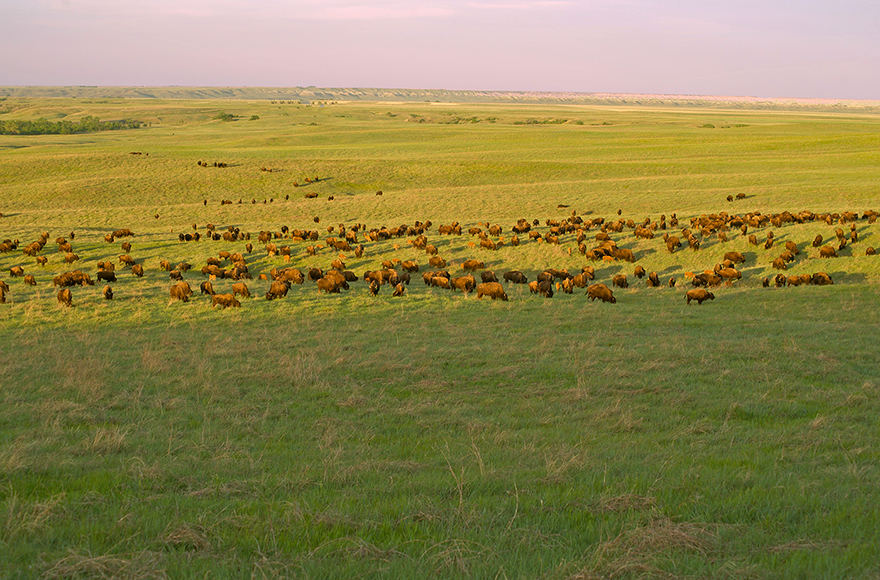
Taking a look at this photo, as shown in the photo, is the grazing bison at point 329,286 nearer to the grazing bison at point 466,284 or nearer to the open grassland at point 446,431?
the open grassland at point 446,431

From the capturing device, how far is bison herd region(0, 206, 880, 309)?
2009cm

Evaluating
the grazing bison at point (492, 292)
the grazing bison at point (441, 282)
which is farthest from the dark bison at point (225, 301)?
the grazing bison at point (492, 292)

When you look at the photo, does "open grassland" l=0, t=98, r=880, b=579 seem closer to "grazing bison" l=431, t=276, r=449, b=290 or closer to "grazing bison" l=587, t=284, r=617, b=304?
"grazing bison" l=587, t=284, r=617, b=304

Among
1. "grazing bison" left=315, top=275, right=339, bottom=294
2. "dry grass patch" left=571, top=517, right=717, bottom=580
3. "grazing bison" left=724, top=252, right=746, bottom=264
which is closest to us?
"dry grass patch" left=571, top=517, right=717, bottom=580

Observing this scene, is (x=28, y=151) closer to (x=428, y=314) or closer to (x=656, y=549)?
(x=428, y=314)

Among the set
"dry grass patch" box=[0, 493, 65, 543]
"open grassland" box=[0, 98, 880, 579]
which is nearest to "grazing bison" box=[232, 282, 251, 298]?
"open grassland" box=[0, 98, 880, 579]

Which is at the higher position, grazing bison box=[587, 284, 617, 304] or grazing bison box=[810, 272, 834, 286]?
grazing bison box=[810, 272, 834, 286]

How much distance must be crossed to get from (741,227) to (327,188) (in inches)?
1278

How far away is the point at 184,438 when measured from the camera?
279 inches

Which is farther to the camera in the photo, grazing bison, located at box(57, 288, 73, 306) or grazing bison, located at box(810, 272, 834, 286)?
grazing bison, located at box(810, 272, 834, 286)

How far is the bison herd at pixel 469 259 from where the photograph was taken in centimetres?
2009

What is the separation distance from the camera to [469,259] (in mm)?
27375

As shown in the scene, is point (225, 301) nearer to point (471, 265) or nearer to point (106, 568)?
point (471, 265)

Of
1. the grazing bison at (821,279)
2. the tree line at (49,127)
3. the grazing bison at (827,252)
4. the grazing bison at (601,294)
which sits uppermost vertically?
the tree line at (49,127)
